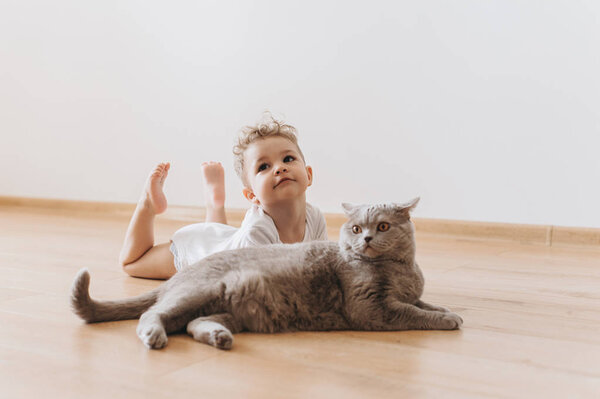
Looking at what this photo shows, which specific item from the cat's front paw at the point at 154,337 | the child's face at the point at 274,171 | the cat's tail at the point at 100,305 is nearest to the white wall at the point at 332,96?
the child's face at the point at 274,171

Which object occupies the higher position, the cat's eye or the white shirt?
the cat's eye

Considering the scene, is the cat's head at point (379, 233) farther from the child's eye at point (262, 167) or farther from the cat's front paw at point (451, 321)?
the child's eye at point (262, 167)

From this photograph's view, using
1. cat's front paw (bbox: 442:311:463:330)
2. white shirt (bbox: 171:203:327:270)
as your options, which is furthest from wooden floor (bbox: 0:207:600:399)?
white shirt (bbox: 171:203:327:270)

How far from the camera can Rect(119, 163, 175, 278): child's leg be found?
175 cm

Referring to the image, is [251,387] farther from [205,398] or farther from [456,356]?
[456,356]

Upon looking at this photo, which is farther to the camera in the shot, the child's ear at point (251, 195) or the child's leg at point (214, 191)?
the child's leg at point (214, 191)

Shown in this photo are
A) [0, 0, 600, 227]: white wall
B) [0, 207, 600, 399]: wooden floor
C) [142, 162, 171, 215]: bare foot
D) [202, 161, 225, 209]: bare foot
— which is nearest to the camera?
[0, 207, 600, 399]: wooden floor

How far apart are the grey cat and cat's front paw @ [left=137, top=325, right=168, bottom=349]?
50 millimetres

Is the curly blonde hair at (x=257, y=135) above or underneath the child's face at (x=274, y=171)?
above

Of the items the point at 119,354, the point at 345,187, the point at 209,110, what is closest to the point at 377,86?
the point at 345,187

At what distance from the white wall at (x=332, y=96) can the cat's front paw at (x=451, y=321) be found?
1.52m

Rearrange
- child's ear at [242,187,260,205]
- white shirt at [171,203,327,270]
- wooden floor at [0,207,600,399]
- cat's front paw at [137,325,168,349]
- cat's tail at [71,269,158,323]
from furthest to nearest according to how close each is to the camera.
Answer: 1. child's ear at [242,187,260,205]
2. white shirt at [171,203,327,270]
3. cat's tail at [71,269,158,323]
4. cat's front paw at [137,325,168,349]
5. wooden floor at [0,207,600,399]

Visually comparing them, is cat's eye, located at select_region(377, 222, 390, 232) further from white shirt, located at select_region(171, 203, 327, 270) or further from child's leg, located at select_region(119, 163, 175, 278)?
child's leg, located at select_region(119, 163, 175, 278)

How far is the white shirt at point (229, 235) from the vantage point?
1.55 meters
